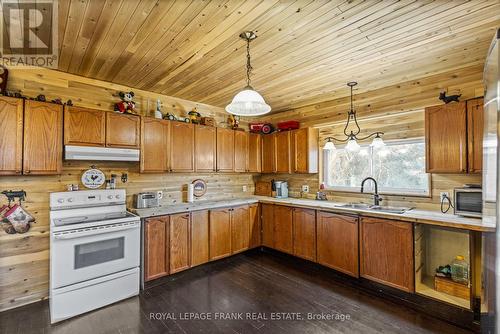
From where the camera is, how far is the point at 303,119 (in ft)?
14.5

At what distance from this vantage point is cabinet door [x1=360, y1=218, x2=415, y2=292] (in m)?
2.65

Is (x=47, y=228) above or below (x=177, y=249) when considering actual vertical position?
above

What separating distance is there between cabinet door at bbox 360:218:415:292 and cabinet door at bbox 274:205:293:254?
1.10 metres

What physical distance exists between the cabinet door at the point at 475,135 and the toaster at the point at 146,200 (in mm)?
3756

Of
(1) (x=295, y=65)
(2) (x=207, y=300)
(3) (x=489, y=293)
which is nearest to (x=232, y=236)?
(2) (x=207, y=300)

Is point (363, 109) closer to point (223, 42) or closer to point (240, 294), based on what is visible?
point (223, 42)

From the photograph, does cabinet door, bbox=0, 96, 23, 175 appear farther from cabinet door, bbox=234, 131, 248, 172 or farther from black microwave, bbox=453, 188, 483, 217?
black microwave, bbox=453, 188, 483, 217

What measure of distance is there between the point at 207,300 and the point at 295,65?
279 centimetres

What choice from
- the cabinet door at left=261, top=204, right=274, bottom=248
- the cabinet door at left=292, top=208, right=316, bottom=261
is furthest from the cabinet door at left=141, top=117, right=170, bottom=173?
the cabinet door at left=292, top=208, right=316, bottom=261

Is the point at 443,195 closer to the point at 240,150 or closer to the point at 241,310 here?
the point at 241,310

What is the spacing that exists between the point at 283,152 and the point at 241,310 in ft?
8.76

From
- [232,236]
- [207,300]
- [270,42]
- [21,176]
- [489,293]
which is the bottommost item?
[207,300]

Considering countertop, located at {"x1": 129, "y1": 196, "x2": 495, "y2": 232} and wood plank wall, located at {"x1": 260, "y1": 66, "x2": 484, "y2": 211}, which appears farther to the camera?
wood plank wall, located at {"x1": 260, "y1": 66, "x2": 484, "y2": 211}

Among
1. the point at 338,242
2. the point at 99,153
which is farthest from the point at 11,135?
the point at 338,242
